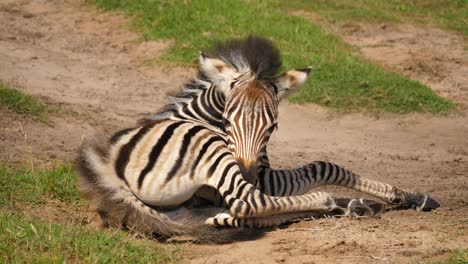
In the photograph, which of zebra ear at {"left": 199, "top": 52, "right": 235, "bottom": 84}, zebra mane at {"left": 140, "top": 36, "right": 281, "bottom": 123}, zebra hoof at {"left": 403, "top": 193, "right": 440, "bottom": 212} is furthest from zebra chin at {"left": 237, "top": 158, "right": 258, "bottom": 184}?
zebra hoof at {"left": 403, "top": 193, "right": 440, "bottom": 212}

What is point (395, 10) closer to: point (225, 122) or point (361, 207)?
point (361, 207)

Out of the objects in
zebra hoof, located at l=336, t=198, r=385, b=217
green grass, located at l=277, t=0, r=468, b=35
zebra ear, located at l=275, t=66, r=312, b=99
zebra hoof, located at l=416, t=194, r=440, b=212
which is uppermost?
zebra ear, located at l=275, t=66, r=312, b=99

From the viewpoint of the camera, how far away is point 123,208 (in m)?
5.89

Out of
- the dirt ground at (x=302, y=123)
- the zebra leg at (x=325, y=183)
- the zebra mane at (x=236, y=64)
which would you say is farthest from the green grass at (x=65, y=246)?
the zebra mane at (x=236, y=64)

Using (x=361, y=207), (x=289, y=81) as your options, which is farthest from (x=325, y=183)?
(x=289, y=81)

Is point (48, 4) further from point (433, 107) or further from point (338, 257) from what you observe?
point (338, 257)

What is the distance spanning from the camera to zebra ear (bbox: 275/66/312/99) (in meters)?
6.40

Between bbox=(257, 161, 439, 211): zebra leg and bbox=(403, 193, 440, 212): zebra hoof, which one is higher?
bbox=(257, 161, 439, 211): zebra leg

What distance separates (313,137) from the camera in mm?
9828

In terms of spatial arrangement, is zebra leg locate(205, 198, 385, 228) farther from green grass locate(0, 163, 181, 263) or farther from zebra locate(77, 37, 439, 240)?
green grass locate(0, 163, 181, 263)

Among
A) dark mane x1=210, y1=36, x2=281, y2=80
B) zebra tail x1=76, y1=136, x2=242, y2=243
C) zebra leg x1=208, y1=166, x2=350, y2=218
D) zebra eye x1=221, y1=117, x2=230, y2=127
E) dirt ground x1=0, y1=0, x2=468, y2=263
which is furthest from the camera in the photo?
dark mane x1=210, y1=36, x2=281, y2=80

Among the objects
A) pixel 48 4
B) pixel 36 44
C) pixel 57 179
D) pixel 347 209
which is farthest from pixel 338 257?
pixel 48 4

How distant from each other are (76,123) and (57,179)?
239 cm

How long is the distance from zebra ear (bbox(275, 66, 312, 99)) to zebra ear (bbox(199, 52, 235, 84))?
0.38 m
